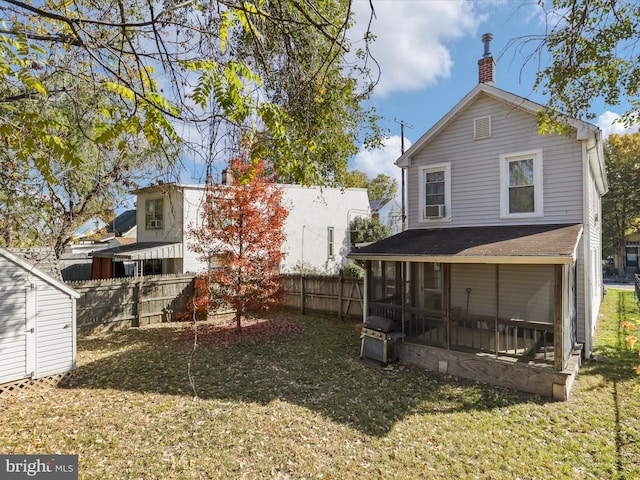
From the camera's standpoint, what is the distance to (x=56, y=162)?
4.86 metres

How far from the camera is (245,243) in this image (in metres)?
10.8

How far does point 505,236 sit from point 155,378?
8.62 meters

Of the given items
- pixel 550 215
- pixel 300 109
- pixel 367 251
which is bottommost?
pixel 367 251

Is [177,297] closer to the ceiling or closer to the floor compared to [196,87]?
closer to the floor

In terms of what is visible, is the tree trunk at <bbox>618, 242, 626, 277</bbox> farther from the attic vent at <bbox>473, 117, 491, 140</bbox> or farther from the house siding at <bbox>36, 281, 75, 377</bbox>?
the house siding at <bbox>36, 281, 75, 377</bbox>

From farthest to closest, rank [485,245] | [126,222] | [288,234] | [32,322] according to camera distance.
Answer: [126,222] → [288,234] → [485,245] → [32,322]

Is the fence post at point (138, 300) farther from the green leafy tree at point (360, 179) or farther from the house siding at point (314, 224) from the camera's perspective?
the green leafy tree at point (360, 179)

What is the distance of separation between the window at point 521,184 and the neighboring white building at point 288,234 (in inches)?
241

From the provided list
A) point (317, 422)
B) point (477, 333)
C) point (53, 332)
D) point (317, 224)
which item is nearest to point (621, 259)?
point (317, 224)

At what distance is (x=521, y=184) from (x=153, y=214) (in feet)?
50.6

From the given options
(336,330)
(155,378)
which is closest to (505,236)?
(336,330)

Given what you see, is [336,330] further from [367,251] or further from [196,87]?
[196,87]

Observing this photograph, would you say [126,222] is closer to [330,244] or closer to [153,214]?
[153,214]

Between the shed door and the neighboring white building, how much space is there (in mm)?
6575
